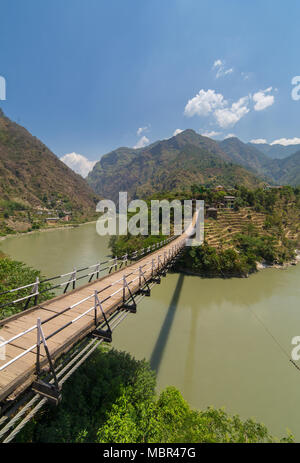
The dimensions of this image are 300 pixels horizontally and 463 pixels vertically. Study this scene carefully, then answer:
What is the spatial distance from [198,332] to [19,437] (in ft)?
32.2

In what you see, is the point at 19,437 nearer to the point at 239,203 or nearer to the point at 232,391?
the point at 232,391

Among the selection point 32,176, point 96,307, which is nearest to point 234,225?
point 96,307

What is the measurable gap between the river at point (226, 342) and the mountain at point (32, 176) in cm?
8686

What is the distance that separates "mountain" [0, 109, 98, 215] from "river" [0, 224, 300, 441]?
86858mm

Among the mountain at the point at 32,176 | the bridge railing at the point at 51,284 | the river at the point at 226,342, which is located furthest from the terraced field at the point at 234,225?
the mountain at the point at 32,176

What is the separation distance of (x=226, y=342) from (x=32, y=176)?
118 metres

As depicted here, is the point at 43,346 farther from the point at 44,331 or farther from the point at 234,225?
the point at 234,225

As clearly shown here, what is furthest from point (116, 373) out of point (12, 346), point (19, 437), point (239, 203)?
point (239, 203)

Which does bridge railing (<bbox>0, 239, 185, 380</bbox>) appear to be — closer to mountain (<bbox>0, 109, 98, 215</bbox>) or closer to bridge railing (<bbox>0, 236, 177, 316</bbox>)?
bridge railing (<bbox>0, 236, 177, 316</bbox>)

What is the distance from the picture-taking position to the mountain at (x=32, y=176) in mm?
85031

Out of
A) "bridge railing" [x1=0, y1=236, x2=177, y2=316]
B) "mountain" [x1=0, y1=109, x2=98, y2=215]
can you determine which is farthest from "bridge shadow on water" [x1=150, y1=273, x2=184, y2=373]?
"mountain" [x1=0, y1=109, x2=98, y2=215]

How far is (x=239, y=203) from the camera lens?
37750 millimetres
